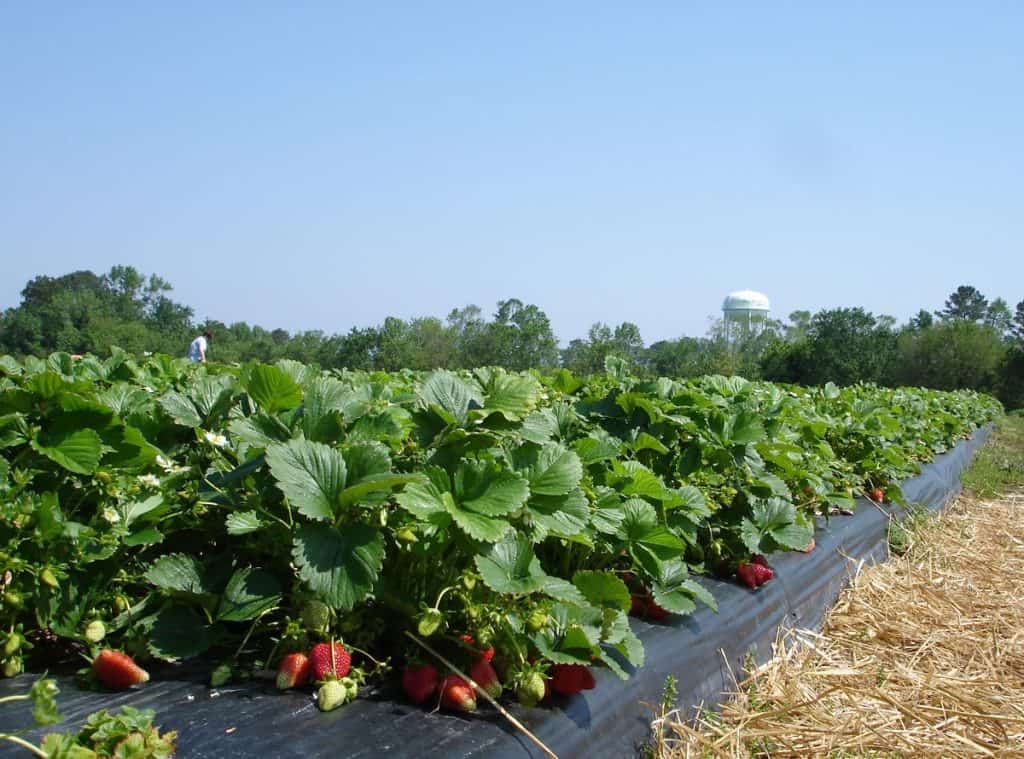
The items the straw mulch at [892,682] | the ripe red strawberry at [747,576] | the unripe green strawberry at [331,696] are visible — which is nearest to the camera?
the unripe green strawberry at [331,696]

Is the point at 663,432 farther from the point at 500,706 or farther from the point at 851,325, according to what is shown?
the point at 851,325

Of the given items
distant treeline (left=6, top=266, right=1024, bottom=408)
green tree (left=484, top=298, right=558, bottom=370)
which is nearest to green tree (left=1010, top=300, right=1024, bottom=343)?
distant treeline (left=6, top=266, right=1024, bottom=408)

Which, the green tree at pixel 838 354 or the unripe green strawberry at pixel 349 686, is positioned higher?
the unripe green strawberry at pixel 349 686

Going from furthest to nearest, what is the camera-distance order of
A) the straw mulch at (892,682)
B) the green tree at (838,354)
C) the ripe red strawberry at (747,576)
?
the green tree at (838,354)
the ripe red strawberry at (747,576)
the straw mulch at (892,682)

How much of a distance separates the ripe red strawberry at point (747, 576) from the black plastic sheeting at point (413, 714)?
0.25 meters

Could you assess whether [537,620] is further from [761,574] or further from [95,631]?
[761,574]

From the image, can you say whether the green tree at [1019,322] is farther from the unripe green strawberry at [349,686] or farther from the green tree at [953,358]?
the unripe green strawberry at [349,686]

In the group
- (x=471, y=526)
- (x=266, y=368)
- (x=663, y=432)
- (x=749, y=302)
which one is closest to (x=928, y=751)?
(x=663, y=432)

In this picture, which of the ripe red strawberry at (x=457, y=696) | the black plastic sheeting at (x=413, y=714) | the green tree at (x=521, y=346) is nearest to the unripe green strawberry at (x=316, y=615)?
the black plastic sheeting at (x=413, y=714)

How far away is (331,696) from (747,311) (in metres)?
87.0

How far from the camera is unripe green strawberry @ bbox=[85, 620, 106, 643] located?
137cm

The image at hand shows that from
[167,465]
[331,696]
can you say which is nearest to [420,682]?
[331,696]

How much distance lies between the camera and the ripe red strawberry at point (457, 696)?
143 cm

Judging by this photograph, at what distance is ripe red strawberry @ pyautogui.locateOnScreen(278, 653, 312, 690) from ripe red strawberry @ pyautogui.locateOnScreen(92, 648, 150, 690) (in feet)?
0.78
